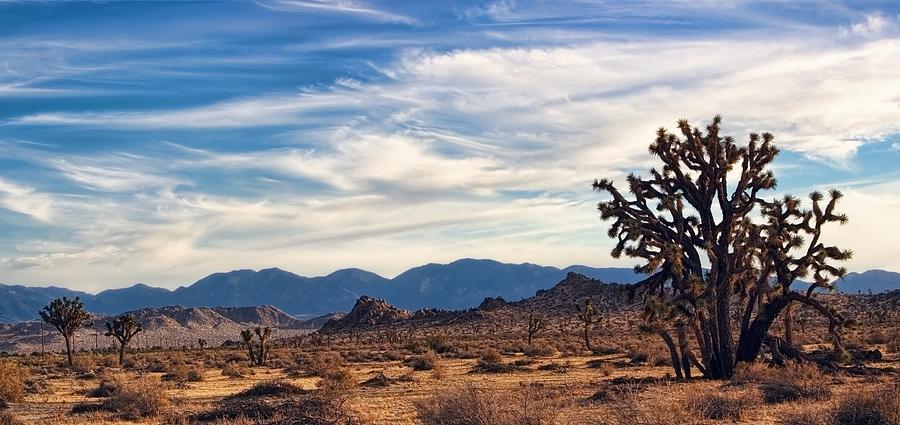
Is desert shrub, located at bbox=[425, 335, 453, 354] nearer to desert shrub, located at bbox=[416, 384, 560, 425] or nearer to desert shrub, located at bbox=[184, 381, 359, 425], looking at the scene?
desert shrub, located at bbox=[184, 381, 359, 425]

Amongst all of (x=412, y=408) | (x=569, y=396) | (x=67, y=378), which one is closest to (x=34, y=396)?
(x=67, y=378)

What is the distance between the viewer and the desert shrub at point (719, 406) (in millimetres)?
14738

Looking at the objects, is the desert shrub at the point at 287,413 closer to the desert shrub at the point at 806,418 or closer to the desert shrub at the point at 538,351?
the desert shrub at the point at 806,418

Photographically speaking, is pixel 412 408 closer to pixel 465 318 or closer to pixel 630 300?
pixel 630 300

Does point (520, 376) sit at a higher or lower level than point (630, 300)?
lower

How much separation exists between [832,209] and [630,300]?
6.92m

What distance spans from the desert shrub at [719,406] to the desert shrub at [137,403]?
12988 millimetres

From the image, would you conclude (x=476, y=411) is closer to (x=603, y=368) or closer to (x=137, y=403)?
(x=137, y=403)

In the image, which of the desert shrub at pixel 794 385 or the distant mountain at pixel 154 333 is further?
the distant mountain at pixel 154 333

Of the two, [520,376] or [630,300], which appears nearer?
[630,300]

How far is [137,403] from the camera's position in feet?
62.7

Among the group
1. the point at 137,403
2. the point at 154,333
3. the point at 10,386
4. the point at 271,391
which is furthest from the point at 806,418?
the point at 154,333

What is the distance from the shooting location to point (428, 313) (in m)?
115

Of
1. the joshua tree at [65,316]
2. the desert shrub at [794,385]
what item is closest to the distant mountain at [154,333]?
the joshua tree at [65,316]
